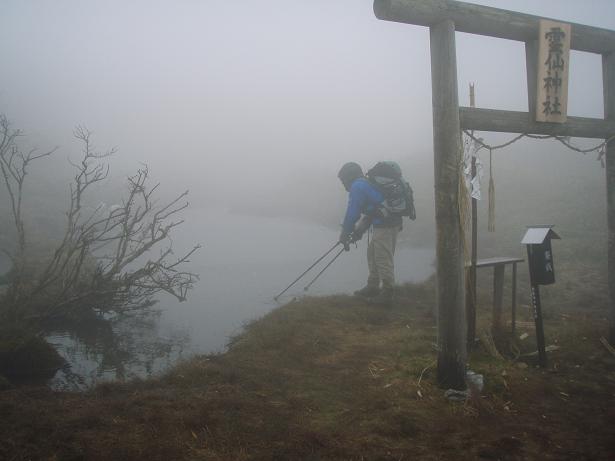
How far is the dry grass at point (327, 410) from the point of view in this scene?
3744 mm

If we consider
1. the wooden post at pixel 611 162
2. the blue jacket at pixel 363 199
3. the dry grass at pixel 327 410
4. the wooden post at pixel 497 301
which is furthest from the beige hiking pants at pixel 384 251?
the wooden post at pixel 611 162

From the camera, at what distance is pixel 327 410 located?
4621 millimetres

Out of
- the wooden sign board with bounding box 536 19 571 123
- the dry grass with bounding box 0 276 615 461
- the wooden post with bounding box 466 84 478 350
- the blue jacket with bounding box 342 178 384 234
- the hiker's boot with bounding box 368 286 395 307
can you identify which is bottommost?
the dry grass with bounding box 0 276 615 461

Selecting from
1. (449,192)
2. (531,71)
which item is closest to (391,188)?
(531,71)

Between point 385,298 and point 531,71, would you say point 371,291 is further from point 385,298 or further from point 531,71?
point 531,71

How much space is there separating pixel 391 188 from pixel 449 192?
378 centimetres

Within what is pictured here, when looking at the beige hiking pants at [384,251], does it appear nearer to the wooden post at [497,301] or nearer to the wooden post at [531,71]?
the wooden post at [497,301]

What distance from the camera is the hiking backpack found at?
8713 mm

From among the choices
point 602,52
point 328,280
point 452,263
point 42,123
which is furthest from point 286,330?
point 42,123

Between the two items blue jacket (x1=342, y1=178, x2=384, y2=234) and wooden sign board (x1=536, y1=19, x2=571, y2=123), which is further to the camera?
blue jacket (x1=342, y1=178, x2=384, y2=234)

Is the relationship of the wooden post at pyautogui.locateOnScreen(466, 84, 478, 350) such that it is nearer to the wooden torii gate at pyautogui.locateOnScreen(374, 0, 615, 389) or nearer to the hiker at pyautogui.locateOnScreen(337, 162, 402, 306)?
the wooden torii gate at pyautogui.locateOnScreen(374, 0, 615, 389)

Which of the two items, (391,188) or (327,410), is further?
(391,188)

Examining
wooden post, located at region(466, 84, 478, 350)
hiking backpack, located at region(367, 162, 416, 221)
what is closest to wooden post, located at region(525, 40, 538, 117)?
wooden post, located at region(466, 84, 478, 350)

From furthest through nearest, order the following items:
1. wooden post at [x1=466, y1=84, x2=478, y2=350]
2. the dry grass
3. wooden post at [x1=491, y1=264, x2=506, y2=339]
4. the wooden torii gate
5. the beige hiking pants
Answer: the beige hiking pants, wooden post at [x1=491, y1=264, x2=506, y2=339], wooden post at [x1=466, y1=84, x2=478, y2=350], the wooden torii gate, the dry grass
